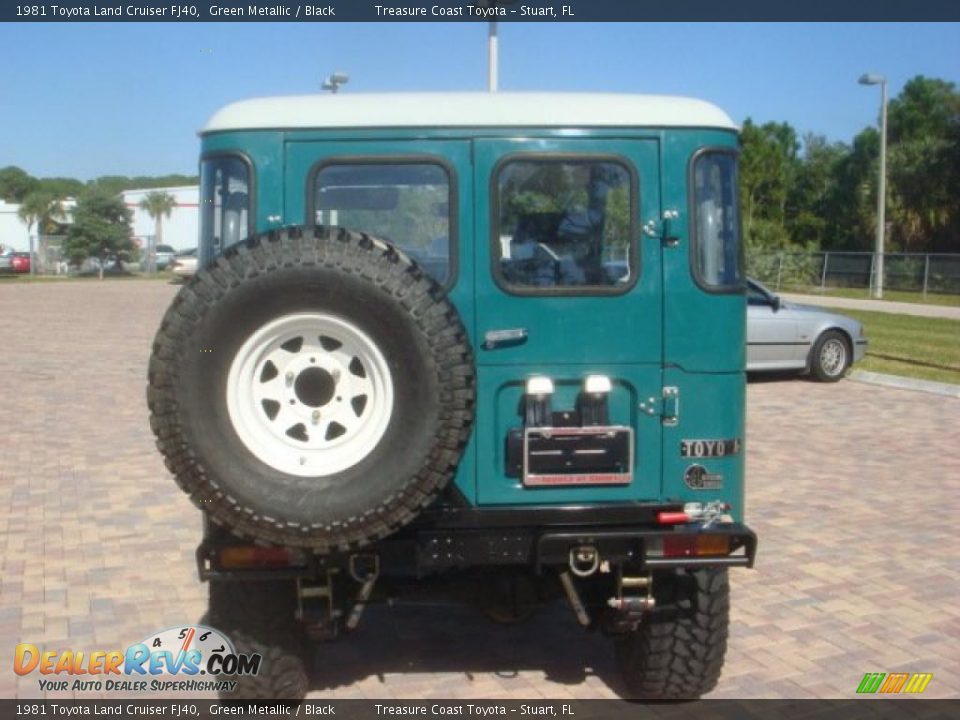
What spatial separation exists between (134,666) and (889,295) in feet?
109

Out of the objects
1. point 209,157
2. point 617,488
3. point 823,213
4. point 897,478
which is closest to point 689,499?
point 617,488

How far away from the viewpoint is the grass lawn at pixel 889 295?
110 ft

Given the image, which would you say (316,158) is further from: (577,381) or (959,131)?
(959,131)

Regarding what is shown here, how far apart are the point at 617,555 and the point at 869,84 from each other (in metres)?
31.3

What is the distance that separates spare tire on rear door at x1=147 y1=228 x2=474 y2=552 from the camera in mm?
3855

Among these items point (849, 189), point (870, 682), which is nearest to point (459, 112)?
point (870, 682)

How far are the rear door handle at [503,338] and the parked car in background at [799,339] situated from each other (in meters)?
10.8

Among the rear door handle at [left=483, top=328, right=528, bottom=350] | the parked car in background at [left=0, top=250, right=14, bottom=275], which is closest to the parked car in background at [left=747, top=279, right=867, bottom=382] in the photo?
the rear door handle at [left=483, top=328, right=528, bottom=350]

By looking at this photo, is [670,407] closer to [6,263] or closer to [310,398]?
[310,398]

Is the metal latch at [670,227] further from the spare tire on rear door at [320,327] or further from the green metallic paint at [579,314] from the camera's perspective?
the spare tire on rear door at [320,327]

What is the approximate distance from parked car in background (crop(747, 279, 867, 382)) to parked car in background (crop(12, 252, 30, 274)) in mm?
51318

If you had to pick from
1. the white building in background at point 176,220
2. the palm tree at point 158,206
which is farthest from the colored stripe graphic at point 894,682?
the white building in background at point 176,220

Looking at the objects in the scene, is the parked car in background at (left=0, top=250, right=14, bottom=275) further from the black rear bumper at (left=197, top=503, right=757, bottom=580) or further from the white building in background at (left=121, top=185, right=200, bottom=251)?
the black rear bumper at (left=197, top=503, right=757, bottom=580)

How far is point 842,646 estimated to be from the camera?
18.5 feet
